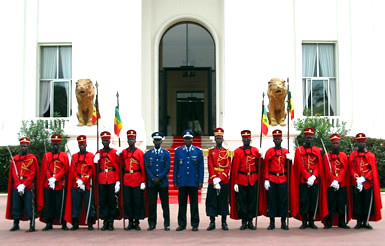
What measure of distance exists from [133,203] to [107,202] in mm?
565

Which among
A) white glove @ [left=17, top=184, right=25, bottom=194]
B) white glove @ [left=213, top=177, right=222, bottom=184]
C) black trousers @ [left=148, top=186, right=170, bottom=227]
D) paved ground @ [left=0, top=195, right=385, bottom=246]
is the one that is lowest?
paved ground @ [left=0, top=195, right=385, bottom=246]

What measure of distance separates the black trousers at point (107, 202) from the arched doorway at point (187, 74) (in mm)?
11666

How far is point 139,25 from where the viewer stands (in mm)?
19688

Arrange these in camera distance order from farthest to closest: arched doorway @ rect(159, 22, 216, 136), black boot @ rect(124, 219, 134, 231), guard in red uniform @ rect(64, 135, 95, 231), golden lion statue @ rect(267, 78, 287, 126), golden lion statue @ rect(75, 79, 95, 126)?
arched doorway @ rect(159, 22, 216, 136) < golden lion statue @ rect(75, 79, 95, 126) < golden lion statue @ rect(267, 78, 287, 126) < black boot @ rect(124, 219, 134, 231) < guard in red uniform @ rect(64, 135, 95, 231)

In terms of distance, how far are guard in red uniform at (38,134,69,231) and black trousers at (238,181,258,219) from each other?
3.70 metres

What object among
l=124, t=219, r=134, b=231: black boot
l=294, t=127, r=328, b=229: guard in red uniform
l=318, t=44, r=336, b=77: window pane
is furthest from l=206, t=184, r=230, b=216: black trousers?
l=318, t=44, r=336, b=77: window pane

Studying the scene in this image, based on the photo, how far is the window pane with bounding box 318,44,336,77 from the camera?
21375mm

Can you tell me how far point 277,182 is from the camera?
34.9ft

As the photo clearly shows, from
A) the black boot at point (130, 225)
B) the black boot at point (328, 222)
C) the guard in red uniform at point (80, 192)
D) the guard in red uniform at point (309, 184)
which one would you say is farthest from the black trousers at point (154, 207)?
the black boot at point (328, 222)

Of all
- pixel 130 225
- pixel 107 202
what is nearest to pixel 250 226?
pixel 130 225

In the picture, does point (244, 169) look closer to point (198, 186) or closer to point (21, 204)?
point (198, 186)

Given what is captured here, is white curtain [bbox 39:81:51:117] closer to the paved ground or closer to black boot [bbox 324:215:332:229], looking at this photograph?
the paved ground

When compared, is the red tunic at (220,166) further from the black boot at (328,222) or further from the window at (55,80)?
the window at (55,80)

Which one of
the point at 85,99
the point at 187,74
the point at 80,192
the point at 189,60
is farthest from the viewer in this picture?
the point at 187,74
